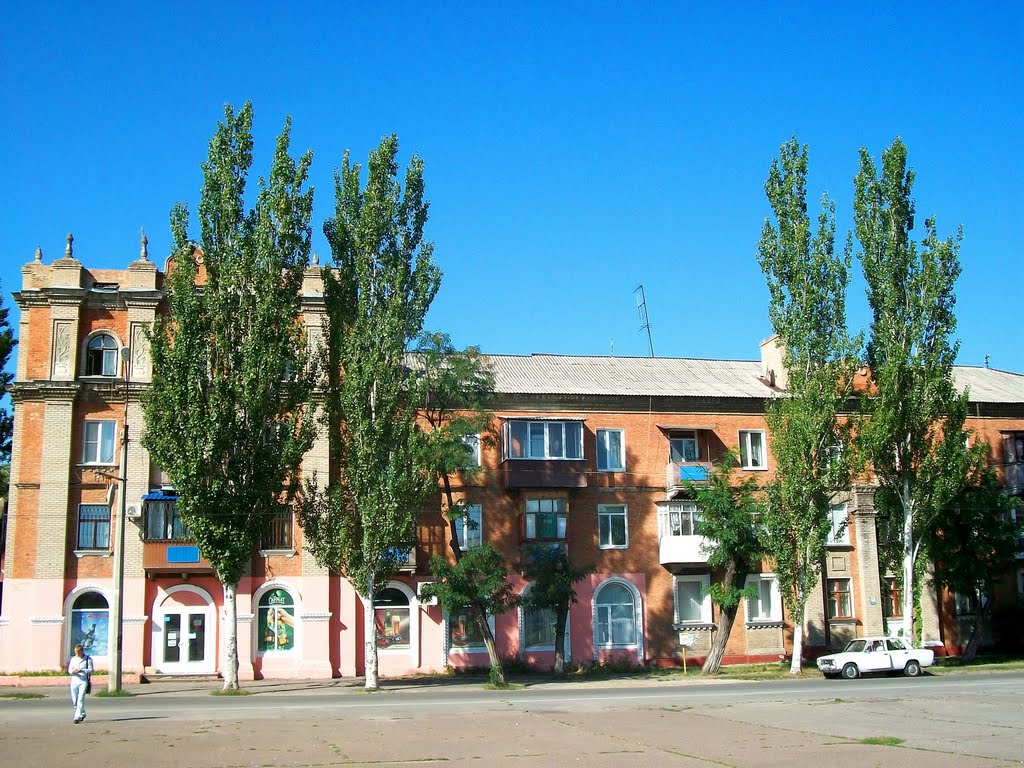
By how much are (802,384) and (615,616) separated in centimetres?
1191

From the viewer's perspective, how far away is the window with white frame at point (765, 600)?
136 ft

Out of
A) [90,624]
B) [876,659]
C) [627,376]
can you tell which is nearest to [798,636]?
[876,659]

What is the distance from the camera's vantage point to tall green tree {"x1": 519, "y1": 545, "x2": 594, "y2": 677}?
3519 centimetres

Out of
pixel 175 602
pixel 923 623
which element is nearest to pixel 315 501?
pixel 175 602

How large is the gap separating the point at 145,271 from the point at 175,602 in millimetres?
12391

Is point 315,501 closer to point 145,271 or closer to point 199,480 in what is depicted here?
point 199,480

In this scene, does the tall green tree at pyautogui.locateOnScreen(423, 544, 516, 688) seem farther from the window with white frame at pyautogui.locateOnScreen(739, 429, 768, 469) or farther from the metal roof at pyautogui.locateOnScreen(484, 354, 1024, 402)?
the window with white frame at pyautogui.locateOnScreen(739, 429, 768, 469)

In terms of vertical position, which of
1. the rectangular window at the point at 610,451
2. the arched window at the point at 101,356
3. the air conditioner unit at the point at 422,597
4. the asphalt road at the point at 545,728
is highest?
the arched window at the point at 101,356

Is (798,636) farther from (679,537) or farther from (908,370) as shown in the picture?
(908,370)

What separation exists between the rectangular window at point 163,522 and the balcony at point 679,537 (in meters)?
18.5

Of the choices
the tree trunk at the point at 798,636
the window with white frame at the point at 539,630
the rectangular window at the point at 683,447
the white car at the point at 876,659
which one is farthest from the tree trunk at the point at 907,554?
the window with white frame at the point at 539,630

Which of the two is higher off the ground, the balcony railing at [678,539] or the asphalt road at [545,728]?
the balcony railing at [678,539]

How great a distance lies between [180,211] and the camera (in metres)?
32.5

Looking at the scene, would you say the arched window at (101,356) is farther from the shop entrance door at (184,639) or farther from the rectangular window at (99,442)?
the shop entrance door at (184,639)
